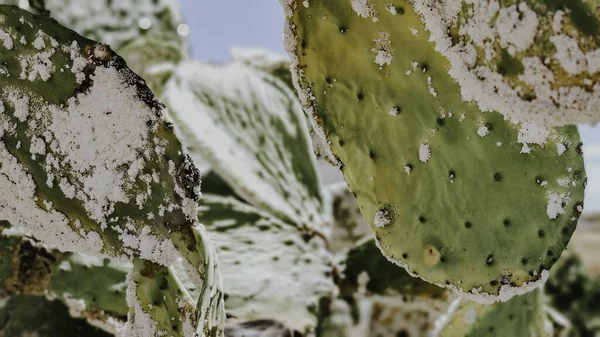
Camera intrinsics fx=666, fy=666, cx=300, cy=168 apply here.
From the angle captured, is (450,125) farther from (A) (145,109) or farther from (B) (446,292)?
(B) (446,292)

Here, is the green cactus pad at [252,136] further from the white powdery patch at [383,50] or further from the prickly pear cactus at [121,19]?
the white powdery patch at [383,50]

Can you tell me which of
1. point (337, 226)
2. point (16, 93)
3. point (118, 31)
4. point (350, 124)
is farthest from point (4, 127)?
point (337, 226)

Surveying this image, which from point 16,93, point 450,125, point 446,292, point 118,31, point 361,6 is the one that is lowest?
point 446,292

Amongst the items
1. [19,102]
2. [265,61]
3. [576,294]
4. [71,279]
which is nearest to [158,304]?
[19,102]

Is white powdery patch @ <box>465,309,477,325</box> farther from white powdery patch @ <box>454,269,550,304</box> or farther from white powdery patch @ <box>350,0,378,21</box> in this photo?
white powdery patch @ <box>350,0,378,21</box>

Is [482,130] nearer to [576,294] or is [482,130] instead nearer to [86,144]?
[86,144]

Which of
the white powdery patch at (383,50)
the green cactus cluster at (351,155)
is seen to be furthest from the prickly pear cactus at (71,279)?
the white powdery patch at (383,50)
